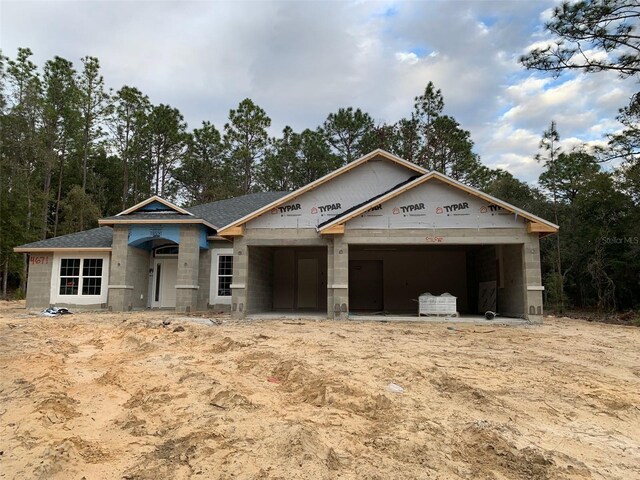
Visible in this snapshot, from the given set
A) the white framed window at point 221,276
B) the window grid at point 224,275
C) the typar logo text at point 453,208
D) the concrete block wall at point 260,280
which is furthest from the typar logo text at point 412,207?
the window grid at point 224,275

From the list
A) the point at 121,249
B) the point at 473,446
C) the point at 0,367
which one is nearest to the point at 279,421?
the point at 473,446

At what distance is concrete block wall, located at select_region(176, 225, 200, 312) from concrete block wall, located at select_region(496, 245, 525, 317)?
1215 cm

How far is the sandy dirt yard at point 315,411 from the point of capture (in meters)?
3.66

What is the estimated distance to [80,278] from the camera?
60.8 ft

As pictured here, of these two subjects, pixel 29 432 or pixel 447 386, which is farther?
pixel 447 386

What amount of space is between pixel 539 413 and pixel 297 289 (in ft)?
51.4

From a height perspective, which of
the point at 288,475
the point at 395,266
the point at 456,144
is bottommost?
the point at 288,475

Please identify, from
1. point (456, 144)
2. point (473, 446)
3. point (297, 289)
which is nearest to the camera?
point (473, 446)

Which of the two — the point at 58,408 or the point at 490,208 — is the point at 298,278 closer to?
the point at 490,208

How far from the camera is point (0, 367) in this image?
6781 mm

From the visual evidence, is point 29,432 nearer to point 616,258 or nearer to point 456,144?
point 616,258

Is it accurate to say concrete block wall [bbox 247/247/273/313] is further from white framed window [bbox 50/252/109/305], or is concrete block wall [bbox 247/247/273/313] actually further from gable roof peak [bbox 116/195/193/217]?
white framed window [bbox 50/252/109/305]

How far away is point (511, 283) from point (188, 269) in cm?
1247

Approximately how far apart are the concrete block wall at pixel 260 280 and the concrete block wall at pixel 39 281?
30.0 ft
